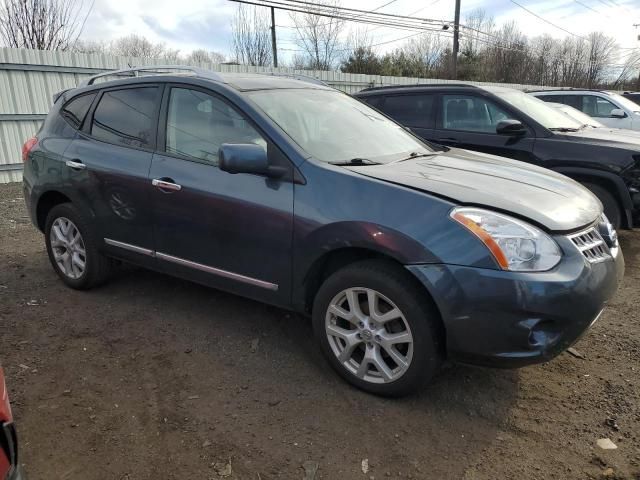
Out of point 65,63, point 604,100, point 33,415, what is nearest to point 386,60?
point 604,100

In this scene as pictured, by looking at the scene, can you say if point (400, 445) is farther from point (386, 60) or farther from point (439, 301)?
point (386, 60)

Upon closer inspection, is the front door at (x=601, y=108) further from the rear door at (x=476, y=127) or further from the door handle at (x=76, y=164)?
the door handle at (x=76, y=164)

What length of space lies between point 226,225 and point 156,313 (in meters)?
1.23

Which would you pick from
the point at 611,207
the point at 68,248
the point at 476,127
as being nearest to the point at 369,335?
the point at 68,248

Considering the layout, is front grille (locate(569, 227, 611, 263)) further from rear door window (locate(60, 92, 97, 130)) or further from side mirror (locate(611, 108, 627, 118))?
side mirror (locate(611, 108, 627, 118))

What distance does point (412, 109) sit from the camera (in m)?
6.44

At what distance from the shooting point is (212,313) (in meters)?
3.89

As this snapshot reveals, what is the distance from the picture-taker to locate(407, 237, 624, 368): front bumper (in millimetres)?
2322

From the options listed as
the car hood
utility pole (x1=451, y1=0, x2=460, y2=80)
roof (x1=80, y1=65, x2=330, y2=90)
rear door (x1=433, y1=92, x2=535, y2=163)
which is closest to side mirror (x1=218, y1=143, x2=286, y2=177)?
the car hood

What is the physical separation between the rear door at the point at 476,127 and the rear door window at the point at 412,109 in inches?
5.6

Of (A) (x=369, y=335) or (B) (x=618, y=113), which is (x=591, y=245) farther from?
(B) (x=618, y=113)

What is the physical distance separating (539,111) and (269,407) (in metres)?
5.00

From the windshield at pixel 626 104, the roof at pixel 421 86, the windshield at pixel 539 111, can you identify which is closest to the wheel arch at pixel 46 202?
the roof at pixel 421 86

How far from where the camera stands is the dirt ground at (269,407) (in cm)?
231
